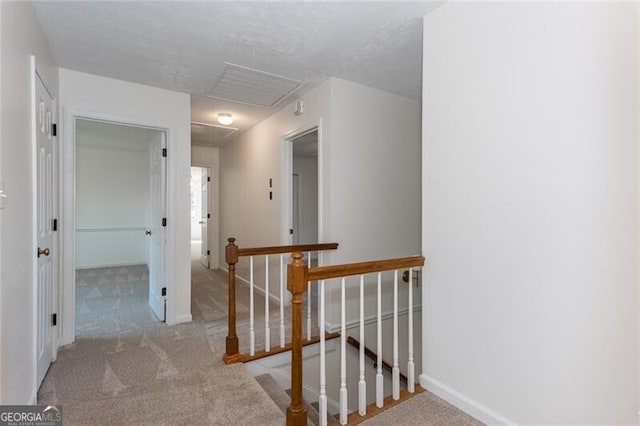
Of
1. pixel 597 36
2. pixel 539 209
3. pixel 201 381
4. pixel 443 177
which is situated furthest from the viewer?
pixel 201 381

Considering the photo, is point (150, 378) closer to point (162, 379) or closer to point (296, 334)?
point (162, 379)

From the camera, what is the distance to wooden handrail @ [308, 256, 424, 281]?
5.62 feet

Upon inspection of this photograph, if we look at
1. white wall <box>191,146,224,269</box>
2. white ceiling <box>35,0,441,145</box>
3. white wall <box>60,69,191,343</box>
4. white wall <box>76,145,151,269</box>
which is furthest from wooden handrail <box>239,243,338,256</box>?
white wall <box>76,145,151,269</box>

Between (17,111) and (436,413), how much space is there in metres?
2.73

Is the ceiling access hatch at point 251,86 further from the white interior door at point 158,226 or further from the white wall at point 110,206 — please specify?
the white wall at point 110,206

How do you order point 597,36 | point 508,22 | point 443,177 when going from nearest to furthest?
point 597,36
point 508,22
point 443,177

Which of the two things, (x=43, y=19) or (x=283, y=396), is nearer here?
(x=43, y=19)

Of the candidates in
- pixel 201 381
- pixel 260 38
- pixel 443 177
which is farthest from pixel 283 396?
pixel 260 38

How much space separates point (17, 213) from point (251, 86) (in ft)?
6.98

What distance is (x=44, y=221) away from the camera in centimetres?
219

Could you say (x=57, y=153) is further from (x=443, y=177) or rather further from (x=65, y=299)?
(x=443, y=177)

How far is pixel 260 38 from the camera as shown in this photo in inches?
86.4

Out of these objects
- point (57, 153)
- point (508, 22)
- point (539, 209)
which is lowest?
point (539, 209)

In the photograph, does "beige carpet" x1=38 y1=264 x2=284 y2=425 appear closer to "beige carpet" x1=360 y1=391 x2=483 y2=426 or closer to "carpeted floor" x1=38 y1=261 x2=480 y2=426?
"carpeted floor" x1=38 y1=261 x2=480 y2=426
